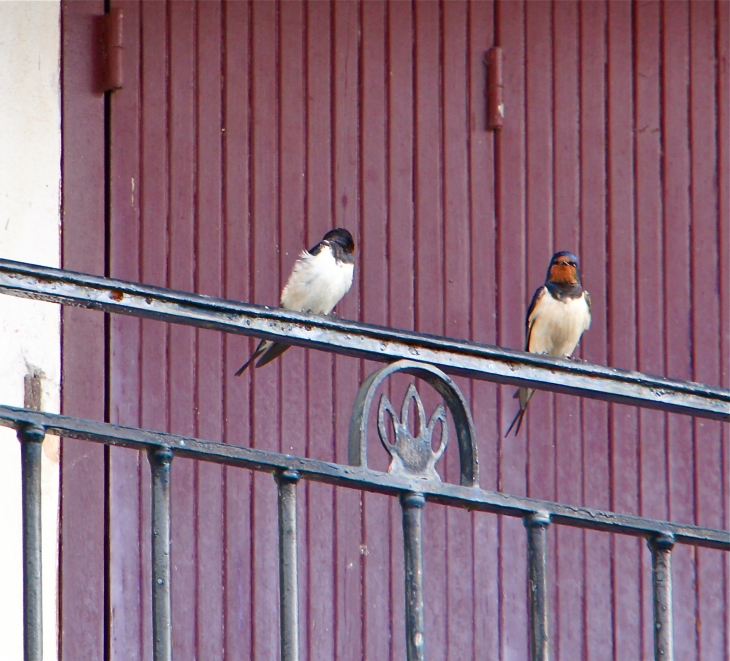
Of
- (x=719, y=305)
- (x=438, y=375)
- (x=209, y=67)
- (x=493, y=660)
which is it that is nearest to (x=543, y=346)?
(x=719, y=305)

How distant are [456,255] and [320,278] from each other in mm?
462

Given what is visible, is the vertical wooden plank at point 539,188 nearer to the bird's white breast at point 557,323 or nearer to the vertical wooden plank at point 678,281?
the bird's white breast at point 557,323

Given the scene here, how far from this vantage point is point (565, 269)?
4676 millimetres

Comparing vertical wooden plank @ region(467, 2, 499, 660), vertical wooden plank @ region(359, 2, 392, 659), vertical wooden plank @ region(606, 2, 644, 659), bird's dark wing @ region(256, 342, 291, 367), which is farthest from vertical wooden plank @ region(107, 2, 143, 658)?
vertical wooden plank @ region(606, 2, 644, 659)

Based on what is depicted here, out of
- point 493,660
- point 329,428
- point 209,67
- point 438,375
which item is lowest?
point 493,660

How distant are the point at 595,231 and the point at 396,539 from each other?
1.24 m

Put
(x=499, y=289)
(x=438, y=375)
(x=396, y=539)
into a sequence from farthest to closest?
(x=499, y=289) < (x=396, y=539) < (x=438, y=375)

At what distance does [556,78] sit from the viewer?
4.93 m

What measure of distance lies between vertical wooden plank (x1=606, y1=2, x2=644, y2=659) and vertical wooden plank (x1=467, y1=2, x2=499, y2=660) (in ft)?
1.31

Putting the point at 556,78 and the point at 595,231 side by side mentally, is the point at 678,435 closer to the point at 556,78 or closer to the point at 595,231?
the point at 595,231

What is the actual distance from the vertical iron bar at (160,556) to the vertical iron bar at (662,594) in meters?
0.86

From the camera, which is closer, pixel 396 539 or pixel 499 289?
pixel 396 539

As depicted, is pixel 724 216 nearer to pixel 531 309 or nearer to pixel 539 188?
pixel 539 188

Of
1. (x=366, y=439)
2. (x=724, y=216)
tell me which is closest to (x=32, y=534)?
(x=366, y=439)
